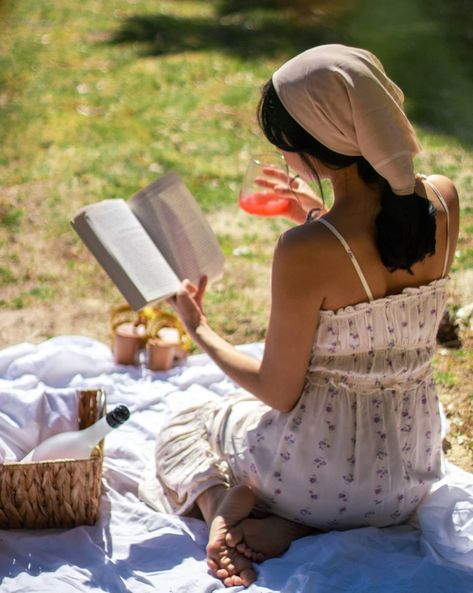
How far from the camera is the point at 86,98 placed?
6.91 metres

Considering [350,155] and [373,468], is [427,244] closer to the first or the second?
[350,155]

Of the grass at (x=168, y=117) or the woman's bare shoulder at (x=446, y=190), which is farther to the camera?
the grass at (x=168, y=117)

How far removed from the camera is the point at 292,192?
310cm

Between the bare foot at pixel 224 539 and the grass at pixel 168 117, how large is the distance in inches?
42.8

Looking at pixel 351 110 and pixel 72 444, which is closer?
pixel 351 110

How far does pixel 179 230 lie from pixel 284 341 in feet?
2.59

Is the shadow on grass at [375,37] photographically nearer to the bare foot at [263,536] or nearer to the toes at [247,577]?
the bare foot at [263,536]

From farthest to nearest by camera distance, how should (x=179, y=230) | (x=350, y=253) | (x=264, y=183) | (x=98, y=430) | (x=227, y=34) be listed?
(x=227, y=34)
(x=179, y=230)
(x=264, y=183)
(x=98, y=430)
(x=350, y=253)

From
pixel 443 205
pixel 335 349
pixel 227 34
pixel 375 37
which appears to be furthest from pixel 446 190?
pixel 375 37

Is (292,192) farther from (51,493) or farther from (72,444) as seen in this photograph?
(51,493)

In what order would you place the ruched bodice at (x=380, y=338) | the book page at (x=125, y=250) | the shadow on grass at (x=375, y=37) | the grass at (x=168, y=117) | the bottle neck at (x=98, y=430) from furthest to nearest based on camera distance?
the shadow on grass at (x=375, y=37)
the grass at (x=168, y=117)
the book page at (x=125, y=250)
the bottle neck at (x=98, y=430)
the ruched bodice at (x=380, y=338)

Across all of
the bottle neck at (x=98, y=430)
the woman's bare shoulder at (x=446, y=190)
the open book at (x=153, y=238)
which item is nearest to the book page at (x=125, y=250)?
the open book at (x=153, y=238)

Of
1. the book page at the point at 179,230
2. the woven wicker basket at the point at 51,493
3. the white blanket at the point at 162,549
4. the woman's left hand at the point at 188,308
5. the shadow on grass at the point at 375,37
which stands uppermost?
the book page at the point at 179,230

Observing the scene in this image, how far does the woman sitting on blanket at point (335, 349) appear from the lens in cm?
239
